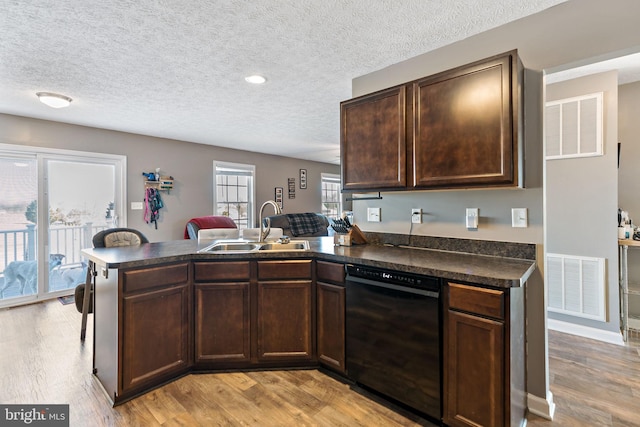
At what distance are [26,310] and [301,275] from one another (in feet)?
12.5

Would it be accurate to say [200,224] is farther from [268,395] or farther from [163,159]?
[268,395]

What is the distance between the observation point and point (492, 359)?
1.46 m

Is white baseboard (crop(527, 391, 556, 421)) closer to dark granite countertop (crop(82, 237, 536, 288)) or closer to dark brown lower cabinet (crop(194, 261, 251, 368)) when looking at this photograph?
dark granite countertop (crop(82, 237, 536, 288))

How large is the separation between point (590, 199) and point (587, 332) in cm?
125

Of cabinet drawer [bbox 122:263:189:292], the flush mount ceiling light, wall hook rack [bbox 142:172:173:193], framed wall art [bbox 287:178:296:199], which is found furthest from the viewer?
framed wall art [bbox 287:178:296:199]

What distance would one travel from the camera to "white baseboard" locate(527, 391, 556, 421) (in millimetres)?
1808

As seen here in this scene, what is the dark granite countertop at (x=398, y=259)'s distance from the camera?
1540mm

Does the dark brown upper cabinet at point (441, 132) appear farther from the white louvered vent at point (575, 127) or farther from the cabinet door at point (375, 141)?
the white louvered vent at point (575, 127)

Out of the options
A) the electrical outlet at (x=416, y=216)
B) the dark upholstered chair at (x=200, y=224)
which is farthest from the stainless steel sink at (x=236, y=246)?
the dark upholstered chair at (x=200, y=224)

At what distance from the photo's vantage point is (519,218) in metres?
1.92

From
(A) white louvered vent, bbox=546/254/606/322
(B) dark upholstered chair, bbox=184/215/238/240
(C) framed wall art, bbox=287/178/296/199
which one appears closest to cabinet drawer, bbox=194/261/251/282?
(A) white louvered vent, bbox=546/254/606/322

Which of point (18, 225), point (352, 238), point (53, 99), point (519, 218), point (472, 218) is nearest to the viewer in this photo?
point (519, 218)

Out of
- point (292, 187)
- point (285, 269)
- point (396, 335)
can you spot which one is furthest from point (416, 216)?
point (292, 187)

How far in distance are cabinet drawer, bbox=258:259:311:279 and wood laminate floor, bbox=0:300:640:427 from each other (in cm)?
73
